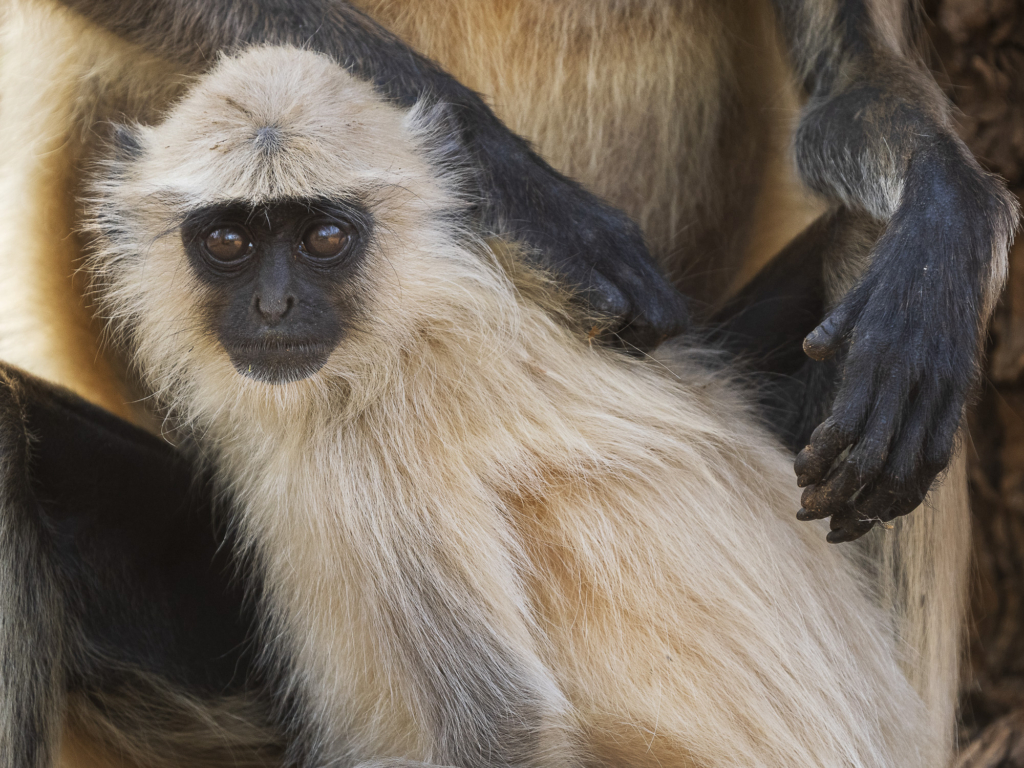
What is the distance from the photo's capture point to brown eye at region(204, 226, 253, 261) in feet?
A: 6.53

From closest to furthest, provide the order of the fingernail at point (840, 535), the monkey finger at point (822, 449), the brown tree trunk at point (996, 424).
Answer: the monkey finger at point (822, 449) < the fingernail at point (840, 535) < the brown tree trunk at point (996, 424)

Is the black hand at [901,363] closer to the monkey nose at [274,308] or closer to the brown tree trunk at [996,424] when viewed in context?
the monkey nose at [274,308]

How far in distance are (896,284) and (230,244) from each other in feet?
3.59

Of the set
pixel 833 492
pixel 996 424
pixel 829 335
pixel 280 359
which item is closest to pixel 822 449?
pixel 833 492

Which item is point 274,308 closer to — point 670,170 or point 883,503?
point 883,503

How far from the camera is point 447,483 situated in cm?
197

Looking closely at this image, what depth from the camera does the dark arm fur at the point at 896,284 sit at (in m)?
1.88

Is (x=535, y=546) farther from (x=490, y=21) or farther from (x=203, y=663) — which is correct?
(x=490, y=21)

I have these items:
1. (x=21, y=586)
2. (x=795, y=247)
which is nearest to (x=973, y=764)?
(x=795, y=247)

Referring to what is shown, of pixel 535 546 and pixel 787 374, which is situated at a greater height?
pixel 787 374

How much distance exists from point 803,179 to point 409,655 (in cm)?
126

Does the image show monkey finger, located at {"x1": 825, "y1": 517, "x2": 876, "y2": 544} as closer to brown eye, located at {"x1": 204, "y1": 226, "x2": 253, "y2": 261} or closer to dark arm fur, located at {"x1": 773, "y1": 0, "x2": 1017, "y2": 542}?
dark arm fur, located at {"x1": 773, "y1": 0, "x2": 1017, "y2": 542}

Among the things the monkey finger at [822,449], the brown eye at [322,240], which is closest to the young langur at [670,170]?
the monkey finger at [822,449]

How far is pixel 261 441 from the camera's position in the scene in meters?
2.11
